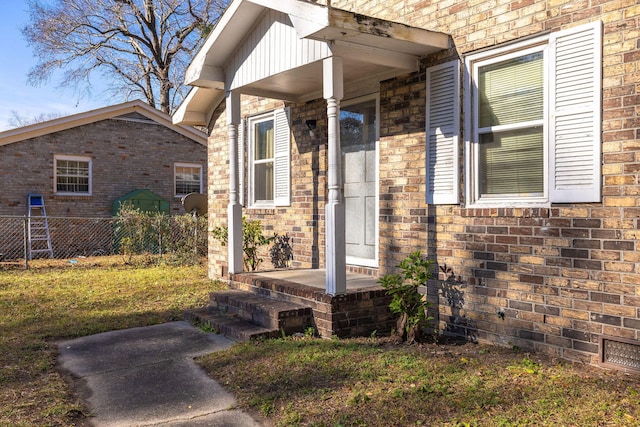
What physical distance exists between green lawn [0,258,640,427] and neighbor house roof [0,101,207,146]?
32.7 ft

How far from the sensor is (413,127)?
5605 mm

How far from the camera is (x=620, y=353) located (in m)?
3.96

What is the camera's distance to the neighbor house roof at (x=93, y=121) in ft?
45.8

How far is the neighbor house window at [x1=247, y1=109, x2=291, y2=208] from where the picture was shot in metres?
7.64

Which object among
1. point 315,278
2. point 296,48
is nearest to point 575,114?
point 296,48

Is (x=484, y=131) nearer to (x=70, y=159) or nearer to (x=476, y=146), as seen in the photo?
(x=476, y=146)

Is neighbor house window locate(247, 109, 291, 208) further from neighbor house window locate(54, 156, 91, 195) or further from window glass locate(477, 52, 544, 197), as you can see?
neighbor house window locate(54, 156, 91, 195)

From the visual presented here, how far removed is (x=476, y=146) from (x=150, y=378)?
3.72 m

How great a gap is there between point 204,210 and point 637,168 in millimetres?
11104

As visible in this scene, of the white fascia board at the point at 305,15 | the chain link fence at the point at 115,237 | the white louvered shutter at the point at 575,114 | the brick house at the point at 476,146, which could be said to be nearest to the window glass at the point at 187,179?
the chain link fence at the point at 115,237

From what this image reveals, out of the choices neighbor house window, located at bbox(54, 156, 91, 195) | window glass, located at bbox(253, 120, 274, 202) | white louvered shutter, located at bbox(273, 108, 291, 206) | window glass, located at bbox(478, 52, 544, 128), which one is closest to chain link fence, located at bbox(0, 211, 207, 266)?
neighbor house window, located at bbox(54, 156, 91, 195)

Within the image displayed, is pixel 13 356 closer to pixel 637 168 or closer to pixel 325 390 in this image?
pixel 325 390

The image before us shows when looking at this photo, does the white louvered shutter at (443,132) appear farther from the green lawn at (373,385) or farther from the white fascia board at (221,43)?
the white fascia board at (221,43)

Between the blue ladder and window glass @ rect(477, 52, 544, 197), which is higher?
window glass @ rect(477, 52, 544, 197)
